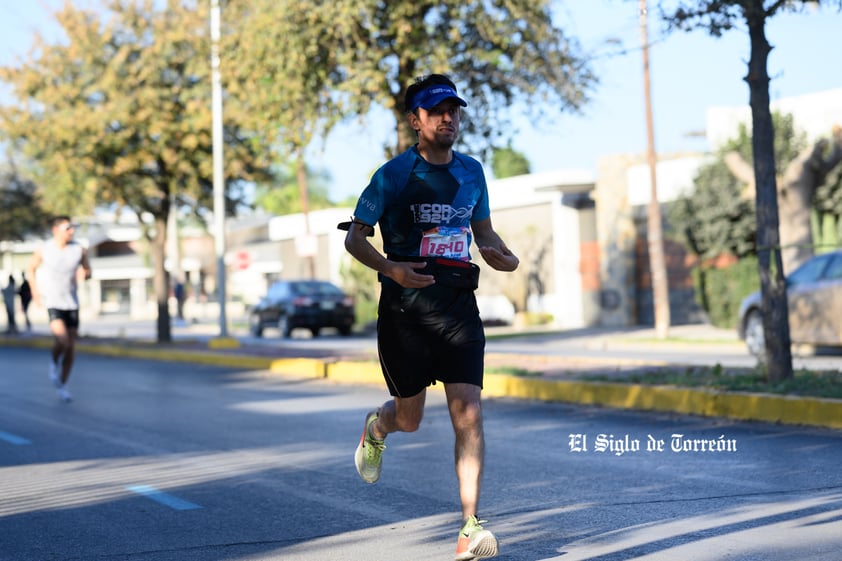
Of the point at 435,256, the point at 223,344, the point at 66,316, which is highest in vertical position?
the point at 435,256

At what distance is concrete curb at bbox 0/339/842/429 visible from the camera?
9.62 meters

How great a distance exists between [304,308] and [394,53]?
1540 centimetres

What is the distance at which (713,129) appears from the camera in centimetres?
3200

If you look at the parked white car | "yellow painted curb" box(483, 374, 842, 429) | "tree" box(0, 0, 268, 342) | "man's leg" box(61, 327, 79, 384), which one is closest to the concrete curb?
"yellow painted curb" box(483, 374, 842, 429)

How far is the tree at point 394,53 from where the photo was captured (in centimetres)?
1766

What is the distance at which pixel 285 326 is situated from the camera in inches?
1300

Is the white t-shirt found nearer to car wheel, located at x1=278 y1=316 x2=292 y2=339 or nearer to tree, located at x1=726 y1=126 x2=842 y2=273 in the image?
tree, located at x1=726 y1=126 x2=842 y2=273

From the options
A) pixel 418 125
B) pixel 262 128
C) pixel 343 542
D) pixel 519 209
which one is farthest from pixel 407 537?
pixel 519 209

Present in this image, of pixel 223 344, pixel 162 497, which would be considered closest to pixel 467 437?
pixel 162 497

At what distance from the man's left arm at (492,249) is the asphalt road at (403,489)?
4.07 feet

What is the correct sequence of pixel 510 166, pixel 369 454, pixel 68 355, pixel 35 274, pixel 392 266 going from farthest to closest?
pixel 510 166, pixel 35 274, pixel 68 355, pixel 369 454, pixel 392 266

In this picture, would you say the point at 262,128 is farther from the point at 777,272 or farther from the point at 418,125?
the point at 418,125

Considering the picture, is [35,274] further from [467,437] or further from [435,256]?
[467,437]

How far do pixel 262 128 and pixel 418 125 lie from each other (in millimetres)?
14268
